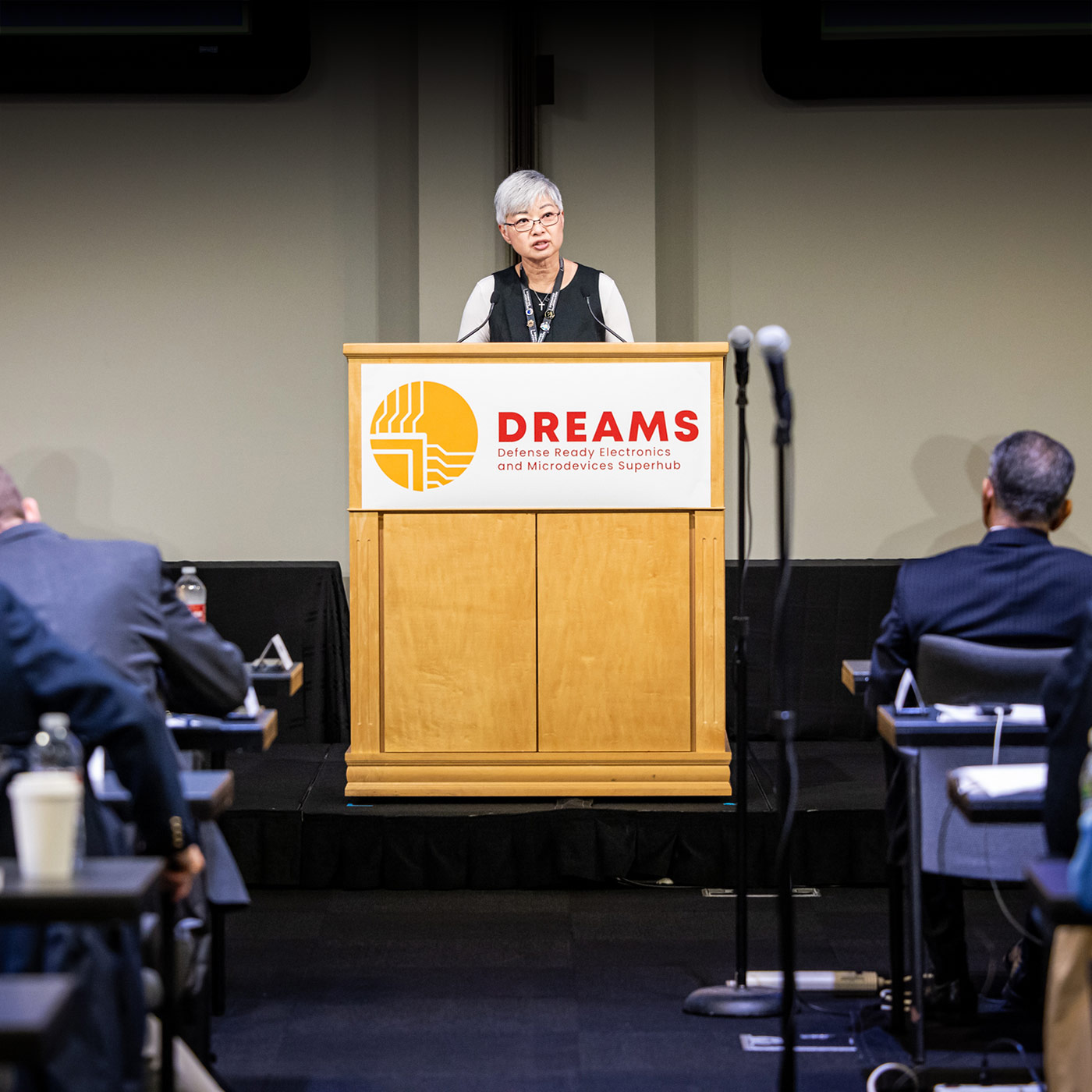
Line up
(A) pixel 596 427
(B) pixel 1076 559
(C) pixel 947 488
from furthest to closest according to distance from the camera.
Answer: (C) pixel 947 488 → (A) pixel 596 427 → (B) pixel 1076 559

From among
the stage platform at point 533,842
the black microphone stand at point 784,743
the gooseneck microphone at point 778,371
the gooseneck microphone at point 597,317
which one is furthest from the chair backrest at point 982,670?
the gooseneck microphone at point 597,317

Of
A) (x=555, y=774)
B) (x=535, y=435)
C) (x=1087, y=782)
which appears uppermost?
(x=535, y=435)

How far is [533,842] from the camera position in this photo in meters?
4.19

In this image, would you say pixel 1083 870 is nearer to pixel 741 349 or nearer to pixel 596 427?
pixel 741 349

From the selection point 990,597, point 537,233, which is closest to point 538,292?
point 537,233

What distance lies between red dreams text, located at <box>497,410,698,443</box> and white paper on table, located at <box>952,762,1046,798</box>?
1.76 m

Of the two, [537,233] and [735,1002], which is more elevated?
[537,233]

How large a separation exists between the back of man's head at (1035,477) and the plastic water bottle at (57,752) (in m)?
2.09

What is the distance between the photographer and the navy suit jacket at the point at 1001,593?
2889 mm

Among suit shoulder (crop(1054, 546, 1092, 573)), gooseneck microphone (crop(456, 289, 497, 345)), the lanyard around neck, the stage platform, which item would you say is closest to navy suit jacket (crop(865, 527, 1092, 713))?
suit shoulder (crop(1054, 546, 1092, 573))

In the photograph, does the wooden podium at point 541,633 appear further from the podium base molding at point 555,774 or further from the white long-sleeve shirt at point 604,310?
the white long-sleeve shirt at point 604,310

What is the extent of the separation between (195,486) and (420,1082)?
3.43 metres

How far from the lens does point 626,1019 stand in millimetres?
3252

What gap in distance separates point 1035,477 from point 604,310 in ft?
5.77
